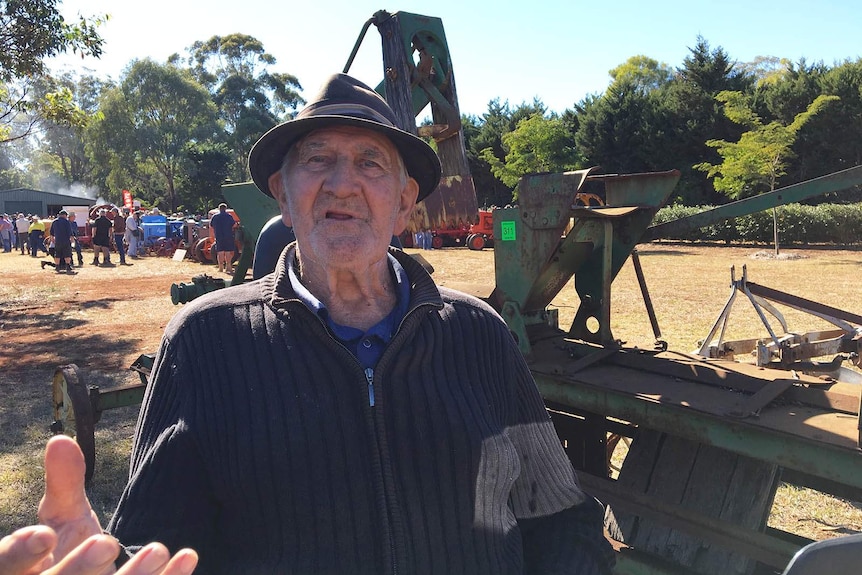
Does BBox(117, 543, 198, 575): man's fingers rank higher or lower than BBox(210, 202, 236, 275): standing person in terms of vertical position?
lower

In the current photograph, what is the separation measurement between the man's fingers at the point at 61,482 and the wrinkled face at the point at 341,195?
810mm

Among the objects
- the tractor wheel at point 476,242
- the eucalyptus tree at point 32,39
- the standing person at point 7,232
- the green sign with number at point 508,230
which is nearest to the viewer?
the green sign with number at point 508,230

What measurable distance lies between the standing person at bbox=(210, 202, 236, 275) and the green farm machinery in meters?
11.5

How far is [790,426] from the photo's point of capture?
259cm

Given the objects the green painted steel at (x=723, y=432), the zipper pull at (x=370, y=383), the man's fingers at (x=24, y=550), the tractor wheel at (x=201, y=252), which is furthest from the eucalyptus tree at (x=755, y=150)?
the man's fingers at (x=24, y=550)

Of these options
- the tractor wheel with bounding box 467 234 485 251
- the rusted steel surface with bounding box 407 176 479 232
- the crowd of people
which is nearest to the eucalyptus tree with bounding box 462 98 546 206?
the tractor wheel with bounding box 467 234 485 251

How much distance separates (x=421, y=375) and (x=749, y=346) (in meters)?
5.00

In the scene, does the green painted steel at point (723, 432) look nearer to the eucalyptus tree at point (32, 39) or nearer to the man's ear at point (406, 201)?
the man's ear at point (406, 201)

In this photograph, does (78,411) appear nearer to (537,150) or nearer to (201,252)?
(201,252)

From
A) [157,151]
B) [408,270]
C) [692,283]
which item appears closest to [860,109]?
[692,283]

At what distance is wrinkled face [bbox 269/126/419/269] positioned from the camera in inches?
64.8

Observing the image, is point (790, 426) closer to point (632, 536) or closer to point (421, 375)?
point (632, 536)

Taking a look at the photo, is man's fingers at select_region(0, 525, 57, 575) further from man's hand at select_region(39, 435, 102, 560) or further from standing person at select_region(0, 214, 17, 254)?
standing person at select_region(0, 214, 17, 254)

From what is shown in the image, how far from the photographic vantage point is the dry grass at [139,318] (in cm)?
444
